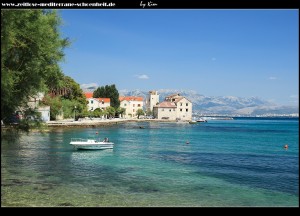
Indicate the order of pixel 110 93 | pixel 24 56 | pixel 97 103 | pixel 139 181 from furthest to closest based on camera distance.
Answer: pixel 110 93 → pixel 97 103 → pixel 139 181 → pixel 24 56

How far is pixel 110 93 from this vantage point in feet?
571

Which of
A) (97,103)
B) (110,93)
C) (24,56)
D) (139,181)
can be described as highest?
(110,93)

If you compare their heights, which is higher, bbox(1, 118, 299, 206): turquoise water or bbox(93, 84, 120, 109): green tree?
bbox(93, 84, 120, 109): green tree

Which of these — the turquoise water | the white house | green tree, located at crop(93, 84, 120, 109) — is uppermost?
green tree, located at crop(93, 84, 120, 109)

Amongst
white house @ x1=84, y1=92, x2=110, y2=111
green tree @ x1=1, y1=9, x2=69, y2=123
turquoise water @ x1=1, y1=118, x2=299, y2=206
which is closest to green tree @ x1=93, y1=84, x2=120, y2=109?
white house @ x1=84, y1=92, x2=110, y2=111

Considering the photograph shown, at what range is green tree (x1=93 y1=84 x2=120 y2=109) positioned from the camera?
174 m

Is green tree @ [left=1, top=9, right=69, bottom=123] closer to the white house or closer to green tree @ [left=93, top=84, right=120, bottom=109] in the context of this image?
the white house

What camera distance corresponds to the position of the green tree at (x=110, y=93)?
571 feet

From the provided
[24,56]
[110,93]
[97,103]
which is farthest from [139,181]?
[110,93]

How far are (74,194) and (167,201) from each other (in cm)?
603

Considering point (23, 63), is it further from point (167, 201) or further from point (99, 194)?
point (167, 201)

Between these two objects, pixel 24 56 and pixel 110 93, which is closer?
pixel 24 56

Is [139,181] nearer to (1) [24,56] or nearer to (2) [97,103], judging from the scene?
(1) [24,56]

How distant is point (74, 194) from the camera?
2206 centimetres
